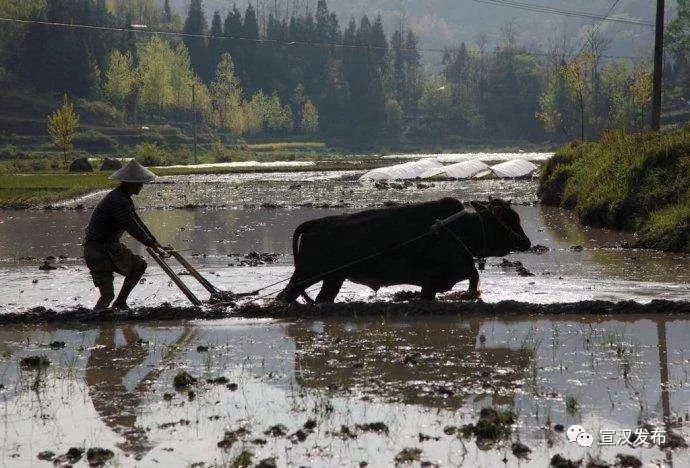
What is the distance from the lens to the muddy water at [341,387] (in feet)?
20.9

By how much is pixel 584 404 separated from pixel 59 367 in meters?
4.74

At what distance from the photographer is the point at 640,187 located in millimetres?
21484

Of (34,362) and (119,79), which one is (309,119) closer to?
(119,79)

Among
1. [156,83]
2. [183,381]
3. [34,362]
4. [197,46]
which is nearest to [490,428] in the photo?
→ [183,381]

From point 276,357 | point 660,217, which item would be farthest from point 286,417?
point 660,217

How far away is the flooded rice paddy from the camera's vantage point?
6.36m

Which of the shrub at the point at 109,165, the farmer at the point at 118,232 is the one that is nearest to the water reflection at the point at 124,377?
the farmer at the point at 118,232

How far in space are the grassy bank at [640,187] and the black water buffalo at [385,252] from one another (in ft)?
22.5

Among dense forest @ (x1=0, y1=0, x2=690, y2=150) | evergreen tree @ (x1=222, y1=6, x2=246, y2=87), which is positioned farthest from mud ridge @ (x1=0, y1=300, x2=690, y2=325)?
evergreen tree @ (x1=222, y1=6, x2=246, y2=87)

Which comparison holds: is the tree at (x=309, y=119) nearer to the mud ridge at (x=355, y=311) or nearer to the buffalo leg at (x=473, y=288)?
the buffalo leg at (x=473, y=288)

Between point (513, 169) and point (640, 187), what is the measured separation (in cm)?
3210

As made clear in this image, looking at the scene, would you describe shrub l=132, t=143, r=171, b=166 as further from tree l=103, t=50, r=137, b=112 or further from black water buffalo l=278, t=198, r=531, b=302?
black water buffalo l=278, t=198, r=531, b=302

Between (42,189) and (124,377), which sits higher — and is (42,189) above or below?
below
